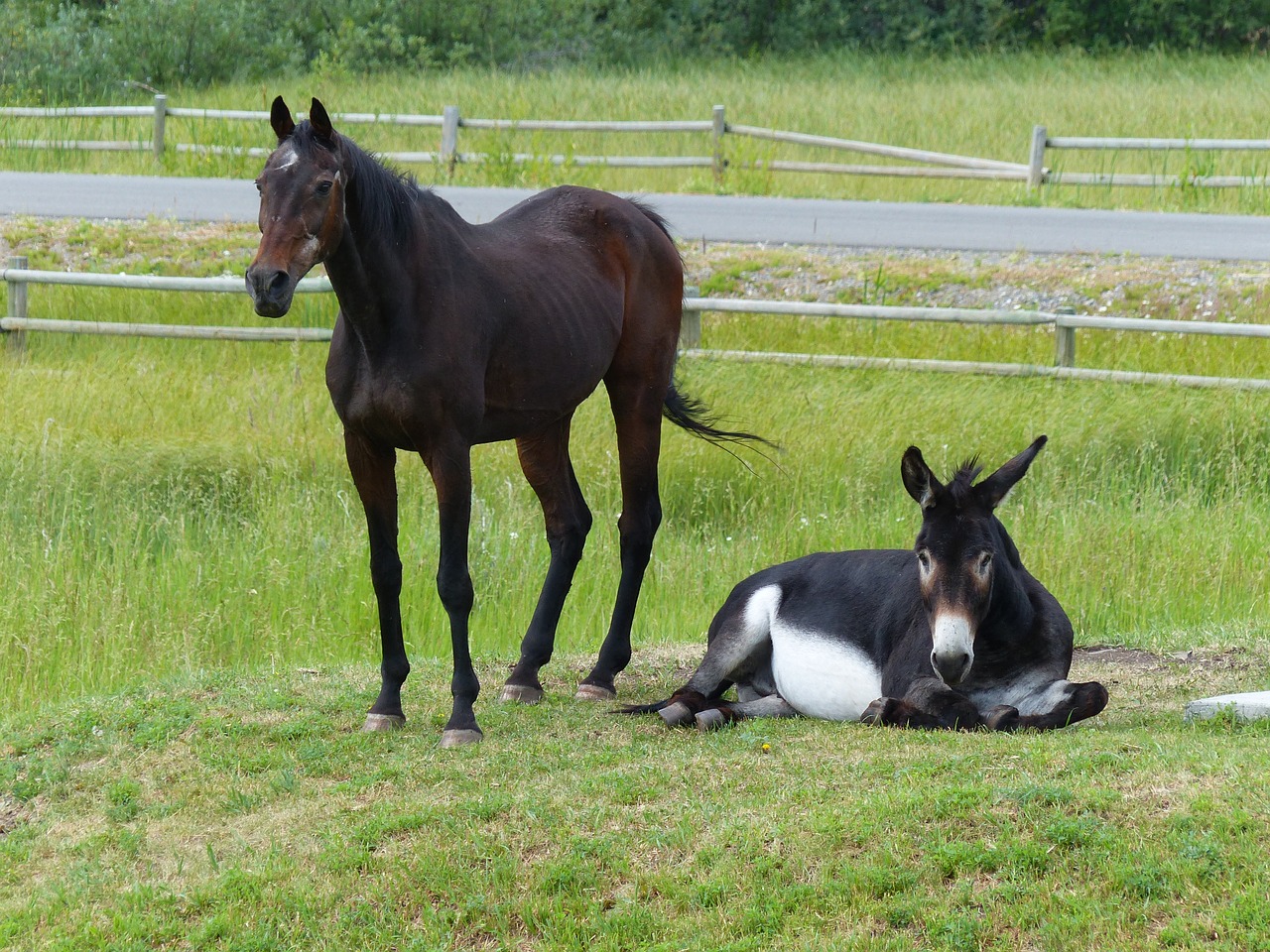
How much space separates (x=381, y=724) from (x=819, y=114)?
20.4 meters

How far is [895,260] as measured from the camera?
45.0ft

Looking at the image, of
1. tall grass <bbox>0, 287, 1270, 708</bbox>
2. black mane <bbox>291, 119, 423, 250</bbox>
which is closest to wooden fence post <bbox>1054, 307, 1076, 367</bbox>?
A: tall grass <bbox>0, 287, 1270, 708</bbox>

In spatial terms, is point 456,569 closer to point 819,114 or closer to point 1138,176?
point 1138,176

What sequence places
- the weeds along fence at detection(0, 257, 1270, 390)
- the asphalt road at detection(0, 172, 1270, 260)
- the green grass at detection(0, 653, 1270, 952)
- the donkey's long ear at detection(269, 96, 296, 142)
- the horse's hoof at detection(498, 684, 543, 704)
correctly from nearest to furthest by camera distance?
the green grass at detection(0, 653, 1270, 952) → the donkey's long ear at detection(269, 96, 296, 142) → the horse's hoof at detection(498, 684, 543, 704) → the weeds along fence at detection(0, 257, 1270, 390) → the asphalt road at detection(0, 172, 1270, 260)

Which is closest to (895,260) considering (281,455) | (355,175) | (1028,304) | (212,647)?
(1028,304)

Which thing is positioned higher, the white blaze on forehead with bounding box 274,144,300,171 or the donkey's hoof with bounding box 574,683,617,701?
the white blaze on forehead with bounding box 274,144,300,171

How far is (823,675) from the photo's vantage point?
5.88 m

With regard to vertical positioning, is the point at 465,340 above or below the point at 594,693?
above

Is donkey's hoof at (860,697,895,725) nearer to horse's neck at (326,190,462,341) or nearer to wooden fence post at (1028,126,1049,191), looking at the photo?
horse's neck at (326,190,462,341)

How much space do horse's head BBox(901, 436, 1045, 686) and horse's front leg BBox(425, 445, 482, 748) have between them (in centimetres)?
160

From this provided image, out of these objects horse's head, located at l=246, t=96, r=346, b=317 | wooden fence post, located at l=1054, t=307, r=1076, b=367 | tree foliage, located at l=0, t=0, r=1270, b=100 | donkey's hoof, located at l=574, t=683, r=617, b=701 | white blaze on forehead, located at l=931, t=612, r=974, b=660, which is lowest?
donkey's hoof, located at l=574, t=683, r=617, b=701

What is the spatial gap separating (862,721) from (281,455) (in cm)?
560

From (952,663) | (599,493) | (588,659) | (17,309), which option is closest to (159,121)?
(17,309)

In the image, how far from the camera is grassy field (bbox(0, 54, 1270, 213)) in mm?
18875
